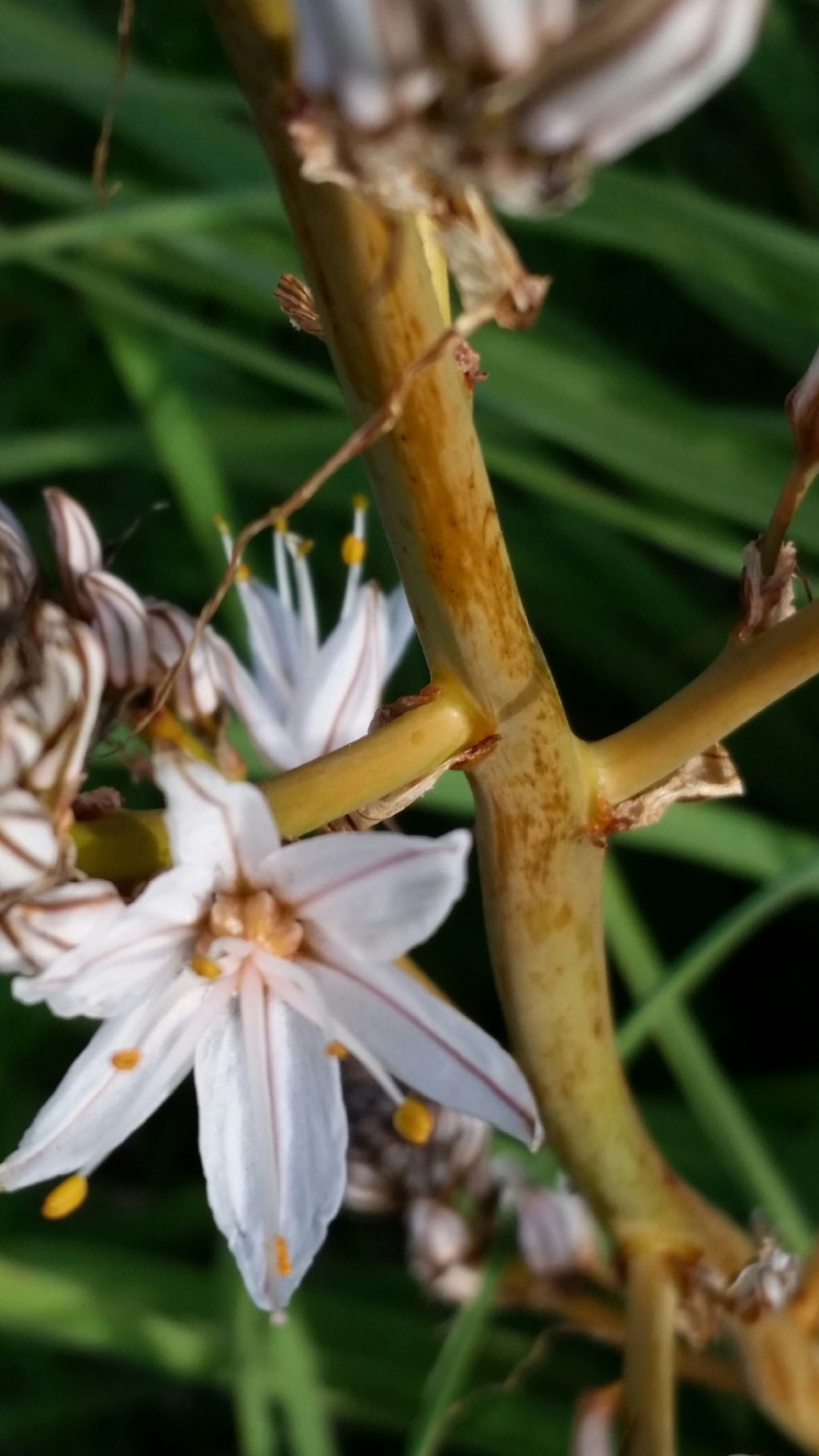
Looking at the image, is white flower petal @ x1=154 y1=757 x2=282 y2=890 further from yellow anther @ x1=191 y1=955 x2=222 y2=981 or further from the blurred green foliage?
the blurred green foliage

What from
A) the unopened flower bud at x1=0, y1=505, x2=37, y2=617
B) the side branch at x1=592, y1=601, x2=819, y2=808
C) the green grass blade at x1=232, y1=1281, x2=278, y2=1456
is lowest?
the green grass blade at x1=232, y1=1281, x2=278, y2=1456

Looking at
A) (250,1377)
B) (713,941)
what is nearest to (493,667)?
(713,941)

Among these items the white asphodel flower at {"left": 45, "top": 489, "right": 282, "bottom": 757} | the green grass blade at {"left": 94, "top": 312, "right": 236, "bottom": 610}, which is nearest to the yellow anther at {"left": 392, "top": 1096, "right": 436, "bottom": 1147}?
the white asphodel flower at {"left": 45, "top": 489, "right": 282, "bottom": 757}

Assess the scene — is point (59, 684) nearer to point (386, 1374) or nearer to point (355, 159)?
point (355, 159)

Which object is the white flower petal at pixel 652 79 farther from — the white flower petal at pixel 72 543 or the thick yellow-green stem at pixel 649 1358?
the thick yellow-green stem at pixel 649 1358

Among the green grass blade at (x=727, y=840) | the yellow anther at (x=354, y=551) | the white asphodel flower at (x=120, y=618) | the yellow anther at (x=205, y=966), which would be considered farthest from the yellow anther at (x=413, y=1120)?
the green grass blade at (x=727, y=840)
